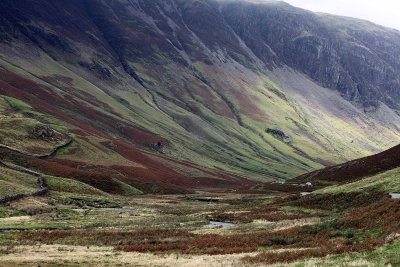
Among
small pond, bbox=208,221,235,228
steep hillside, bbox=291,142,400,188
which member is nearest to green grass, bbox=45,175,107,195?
small pond, bbox=208,221,235,228

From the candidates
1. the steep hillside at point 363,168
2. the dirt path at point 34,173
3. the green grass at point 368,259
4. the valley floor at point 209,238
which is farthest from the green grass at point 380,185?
the dirt path at point 34,173

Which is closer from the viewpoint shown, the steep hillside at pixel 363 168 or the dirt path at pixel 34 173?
the dirt path at pixel 34 173

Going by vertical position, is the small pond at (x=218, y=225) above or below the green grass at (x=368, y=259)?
below

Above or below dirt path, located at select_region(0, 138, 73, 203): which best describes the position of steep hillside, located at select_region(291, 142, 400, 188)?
above

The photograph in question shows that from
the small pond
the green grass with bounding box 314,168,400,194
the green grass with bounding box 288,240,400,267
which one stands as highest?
the green grass with bounding box 288,240,400,267

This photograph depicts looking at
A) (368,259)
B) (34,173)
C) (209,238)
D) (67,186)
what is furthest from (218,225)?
(34,173)

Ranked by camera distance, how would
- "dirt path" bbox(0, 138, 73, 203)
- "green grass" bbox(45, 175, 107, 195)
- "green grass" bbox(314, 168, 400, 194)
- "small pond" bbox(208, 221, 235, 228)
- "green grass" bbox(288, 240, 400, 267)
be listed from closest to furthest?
"green grass" bbox(288, 240, 400, 267) → "small pond" bbox(208, 221, 235, 228) → "green grass" bbox(314, 168, 400, 194) → "dirt path" bbox(0, 138, 73, 203) → "green grass" bbox(45, 175, 107, 195)

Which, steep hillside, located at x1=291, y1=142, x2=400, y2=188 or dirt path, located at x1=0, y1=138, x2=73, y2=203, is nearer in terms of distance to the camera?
dirt path, located at x1=0, y1=138, x2=73, y2=203

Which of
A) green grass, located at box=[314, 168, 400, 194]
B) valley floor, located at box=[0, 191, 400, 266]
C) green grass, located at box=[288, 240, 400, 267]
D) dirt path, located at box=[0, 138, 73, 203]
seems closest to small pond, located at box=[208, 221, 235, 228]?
valley floor, located at box=[0, 191, 400, 266]

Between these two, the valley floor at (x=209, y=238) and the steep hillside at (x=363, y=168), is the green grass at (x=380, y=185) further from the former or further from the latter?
the steep hillside at (x=363, y=168)

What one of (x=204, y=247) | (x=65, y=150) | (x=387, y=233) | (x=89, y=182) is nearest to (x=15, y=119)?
(x=65, y=150)

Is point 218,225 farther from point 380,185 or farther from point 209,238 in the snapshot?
point 380,185

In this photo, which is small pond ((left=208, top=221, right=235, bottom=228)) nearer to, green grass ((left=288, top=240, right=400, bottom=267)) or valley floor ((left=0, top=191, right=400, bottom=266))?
valley floor ((left=0, top=191, right=400, bottom=266))

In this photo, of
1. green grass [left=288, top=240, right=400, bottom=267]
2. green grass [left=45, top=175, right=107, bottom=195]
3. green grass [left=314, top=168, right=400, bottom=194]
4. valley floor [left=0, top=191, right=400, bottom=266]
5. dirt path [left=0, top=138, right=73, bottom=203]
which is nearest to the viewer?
green grass [left=288, top=240, right=400, bottom=267]
